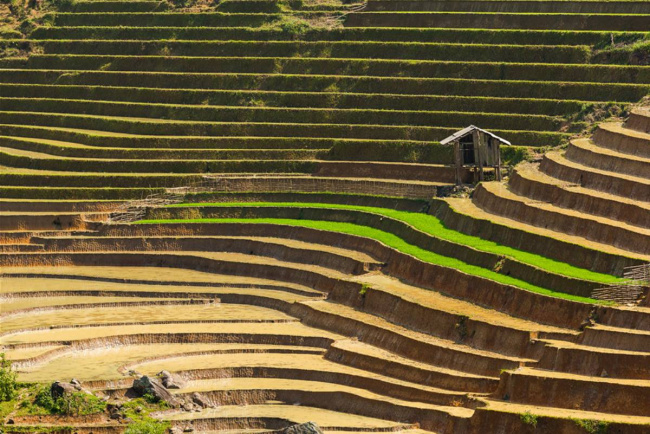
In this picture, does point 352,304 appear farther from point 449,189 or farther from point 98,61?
point 98,61

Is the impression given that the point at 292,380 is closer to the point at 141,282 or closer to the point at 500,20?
the point at 141,282

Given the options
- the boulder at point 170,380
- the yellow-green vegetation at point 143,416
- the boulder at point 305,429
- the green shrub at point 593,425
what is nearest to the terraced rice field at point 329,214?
the green shrub at point 593,425

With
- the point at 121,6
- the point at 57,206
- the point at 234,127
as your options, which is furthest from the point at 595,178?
the point at 121,6

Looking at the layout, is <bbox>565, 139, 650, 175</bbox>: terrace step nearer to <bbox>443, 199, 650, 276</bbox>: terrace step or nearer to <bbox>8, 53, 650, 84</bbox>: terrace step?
<bbox>443, 199, 650, 276</bbox>: terrace step

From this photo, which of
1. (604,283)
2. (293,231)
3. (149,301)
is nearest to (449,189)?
(293,231)

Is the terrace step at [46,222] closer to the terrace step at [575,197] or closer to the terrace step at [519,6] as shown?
the terrace step at [575,197]

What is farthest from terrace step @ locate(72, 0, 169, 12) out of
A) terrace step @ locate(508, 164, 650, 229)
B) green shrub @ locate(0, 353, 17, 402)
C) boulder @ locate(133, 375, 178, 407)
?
green shrub @ locate(0, 353, 17, 402)
